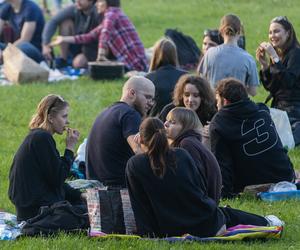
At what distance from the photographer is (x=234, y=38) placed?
11.8 m

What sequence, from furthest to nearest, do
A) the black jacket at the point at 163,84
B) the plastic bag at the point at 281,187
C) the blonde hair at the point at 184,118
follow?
the black jacket at the point at 163,84 → the plastic bag at the point at 281,187 → the blonde hair at the point at 184,118

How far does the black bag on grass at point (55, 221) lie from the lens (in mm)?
8336

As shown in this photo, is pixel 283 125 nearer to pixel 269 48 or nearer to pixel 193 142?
pixel 269 48

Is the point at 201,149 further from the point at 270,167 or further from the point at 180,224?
the point at 270,167

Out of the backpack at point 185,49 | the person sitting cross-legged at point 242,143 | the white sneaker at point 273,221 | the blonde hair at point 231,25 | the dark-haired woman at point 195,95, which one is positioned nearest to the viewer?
the white sneaker at point 273,221

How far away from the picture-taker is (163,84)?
37.2 ft

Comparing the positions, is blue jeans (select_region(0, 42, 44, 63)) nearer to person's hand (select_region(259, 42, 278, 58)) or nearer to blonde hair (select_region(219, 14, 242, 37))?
blonde hair (select_region(219, 14, 242, 37))

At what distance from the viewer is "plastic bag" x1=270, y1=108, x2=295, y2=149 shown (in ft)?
38.3

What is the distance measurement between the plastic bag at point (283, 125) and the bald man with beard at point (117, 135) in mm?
2658

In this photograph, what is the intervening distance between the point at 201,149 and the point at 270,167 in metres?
1.71

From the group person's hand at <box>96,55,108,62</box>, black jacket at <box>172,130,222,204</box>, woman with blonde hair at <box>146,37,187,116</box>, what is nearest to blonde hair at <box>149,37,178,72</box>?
woman with blonde hair at <box>146,37,187,116</box>

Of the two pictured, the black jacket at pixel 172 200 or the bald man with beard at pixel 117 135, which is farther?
the bald man with beard at pixel 117 135

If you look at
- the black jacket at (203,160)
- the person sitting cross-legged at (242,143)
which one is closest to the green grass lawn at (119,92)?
the person sitting cross-legged at (242,143)

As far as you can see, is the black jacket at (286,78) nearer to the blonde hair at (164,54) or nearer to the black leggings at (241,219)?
the blonde hair at (164,54)
